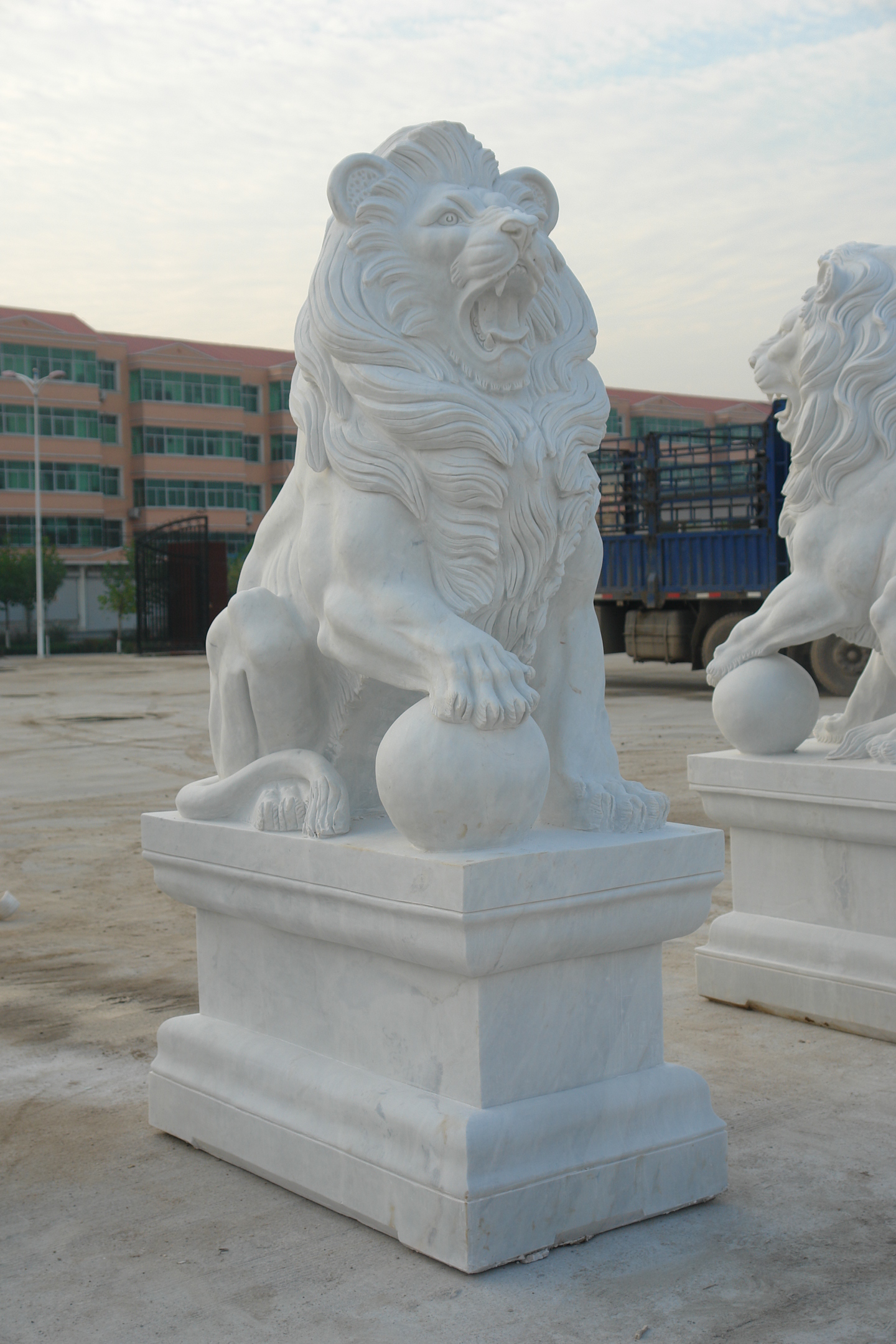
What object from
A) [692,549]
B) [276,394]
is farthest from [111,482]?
[692,549]

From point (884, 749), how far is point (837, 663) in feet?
30.6

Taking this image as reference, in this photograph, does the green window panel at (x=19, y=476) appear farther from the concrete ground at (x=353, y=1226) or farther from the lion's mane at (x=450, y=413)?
the lion's mane at (x=450, y=413)

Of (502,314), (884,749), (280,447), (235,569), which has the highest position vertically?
(280,447)

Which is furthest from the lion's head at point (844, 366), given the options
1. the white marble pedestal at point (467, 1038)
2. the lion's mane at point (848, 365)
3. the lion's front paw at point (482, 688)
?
the lion's front paw at point (482, 688)

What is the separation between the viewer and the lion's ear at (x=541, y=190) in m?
2.59

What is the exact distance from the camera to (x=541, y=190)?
8.60 feet

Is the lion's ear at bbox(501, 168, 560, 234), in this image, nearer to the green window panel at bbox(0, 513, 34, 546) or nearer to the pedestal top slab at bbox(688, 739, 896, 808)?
the pedestal top slab at bbox(688, 739, 896, 808)

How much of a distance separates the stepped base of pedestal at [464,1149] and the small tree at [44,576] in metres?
32.1

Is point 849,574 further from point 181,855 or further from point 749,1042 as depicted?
point 181,855

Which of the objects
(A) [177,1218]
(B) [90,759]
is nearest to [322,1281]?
(A) [177,1218]

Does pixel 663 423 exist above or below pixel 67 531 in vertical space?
above

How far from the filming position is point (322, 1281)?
218cm

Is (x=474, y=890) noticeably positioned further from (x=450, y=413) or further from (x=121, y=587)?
(x=121, y=587)

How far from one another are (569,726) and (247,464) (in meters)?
41.7
